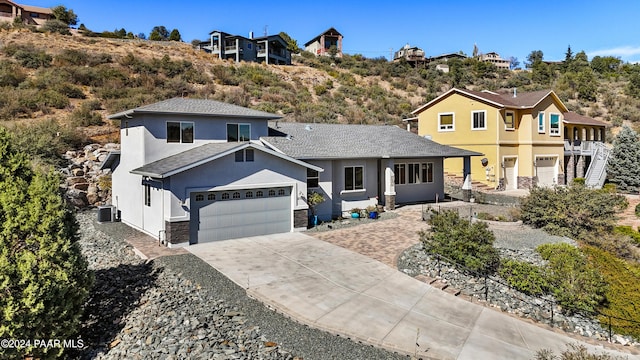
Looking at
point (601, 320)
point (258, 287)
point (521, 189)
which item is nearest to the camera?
point (258, 287)

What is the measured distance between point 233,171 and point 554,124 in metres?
30.0

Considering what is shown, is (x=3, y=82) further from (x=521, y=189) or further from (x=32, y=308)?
(x=521, y=189)

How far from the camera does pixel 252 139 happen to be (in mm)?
18703

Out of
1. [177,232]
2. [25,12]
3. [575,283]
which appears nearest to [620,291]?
[575,283]

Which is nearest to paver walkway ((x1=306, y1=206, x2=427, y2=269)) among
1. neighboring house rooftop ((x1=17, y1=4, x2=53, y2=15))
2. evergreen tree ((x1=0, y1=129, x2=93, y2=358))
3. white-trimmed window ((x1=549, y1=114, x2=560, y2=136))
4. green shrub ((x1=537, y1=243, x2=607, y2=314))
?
green shrub ((x1=537, y1=243, x2=607, y2=314))

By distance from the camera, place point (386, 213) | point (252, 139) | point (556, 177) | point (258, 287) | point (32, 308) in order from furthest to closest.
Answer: point (556, 177)
point (386, 213)
point (252, 139)
point (258, 287)
point (32, 308)

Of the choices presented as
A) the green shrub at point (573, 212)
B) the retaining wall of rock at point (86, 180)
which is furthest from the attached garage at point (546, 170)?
the retaining wall of rock at point (86, 180)

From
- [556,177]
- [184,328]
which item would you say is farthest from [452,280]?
[556,177]

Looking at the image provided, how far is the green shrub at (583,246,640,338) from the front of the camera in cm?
1045

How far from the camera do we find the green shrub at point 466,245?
1224cm

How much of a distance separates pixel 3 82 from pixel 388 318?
3802 cm

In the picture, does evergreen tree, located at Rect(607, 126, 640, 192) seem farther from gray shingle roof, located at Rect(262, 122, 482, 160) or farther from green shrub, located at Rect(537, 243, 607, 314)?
green shrub, located at Rect(537, 243, 607, 314)

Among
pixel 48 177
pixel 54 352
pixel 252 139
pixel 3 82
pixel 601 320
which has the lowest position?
pixel 601 320

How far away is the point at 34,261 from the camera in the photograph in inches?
282
